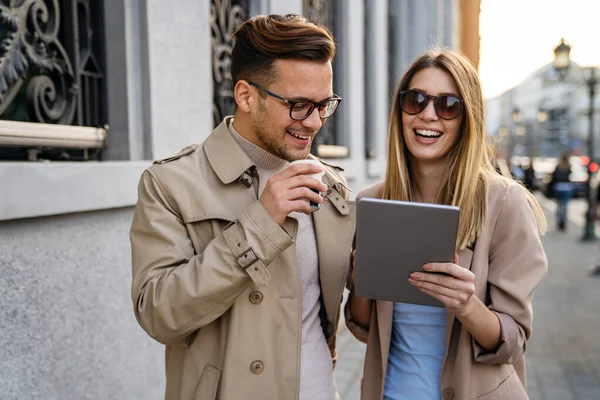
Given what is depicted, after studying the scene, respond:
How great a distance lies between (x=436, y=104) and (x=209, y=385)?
4.10 feet

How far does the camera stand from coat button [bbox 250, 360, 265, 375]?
6.10 ft

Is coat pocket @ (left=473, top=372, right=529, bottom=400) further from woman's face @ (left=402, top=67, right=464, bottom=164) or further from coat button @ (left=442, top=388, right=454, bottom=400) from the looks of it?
woman's face @ (left=402, top=67, right=464, bottom=164)

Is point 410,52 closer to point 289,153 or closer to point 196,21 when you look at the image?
point 196,21

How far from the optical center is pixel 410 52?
503 inches

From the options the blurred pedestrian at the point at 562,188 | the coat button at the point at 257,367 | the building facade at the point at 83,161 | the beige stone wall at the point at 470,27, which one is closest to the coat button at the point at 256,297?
the coat button at the point at 257,367

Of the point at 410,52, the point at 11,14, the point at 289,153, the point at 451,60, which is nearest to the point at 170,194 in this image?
the point at 289,153

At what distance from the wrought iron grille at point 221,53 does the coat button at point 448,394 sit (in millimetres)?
2886

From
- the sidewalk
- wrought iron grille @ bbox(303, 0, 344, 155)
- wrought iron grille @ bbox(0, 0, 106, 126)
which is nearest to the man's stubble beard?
wrought iron grille @ bbox(0, 0, 106, 126)

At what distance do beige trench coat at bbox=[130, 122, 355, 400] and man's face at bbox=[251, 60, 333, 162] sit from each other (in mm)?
124

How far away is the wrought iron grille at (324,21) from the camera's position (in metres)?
6.64

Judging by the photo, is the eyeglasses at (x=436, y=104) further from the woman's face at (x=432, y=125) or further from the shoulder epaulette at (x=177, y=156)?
the shoulder epaulette at (x=177, y=156)

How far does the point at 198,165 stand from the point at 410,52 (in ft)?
37.8

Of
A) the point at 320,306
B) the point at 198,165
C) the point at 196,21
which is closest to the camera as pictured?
the point at 198,165

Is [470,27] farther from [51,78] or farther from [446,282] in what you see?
[446,282]
